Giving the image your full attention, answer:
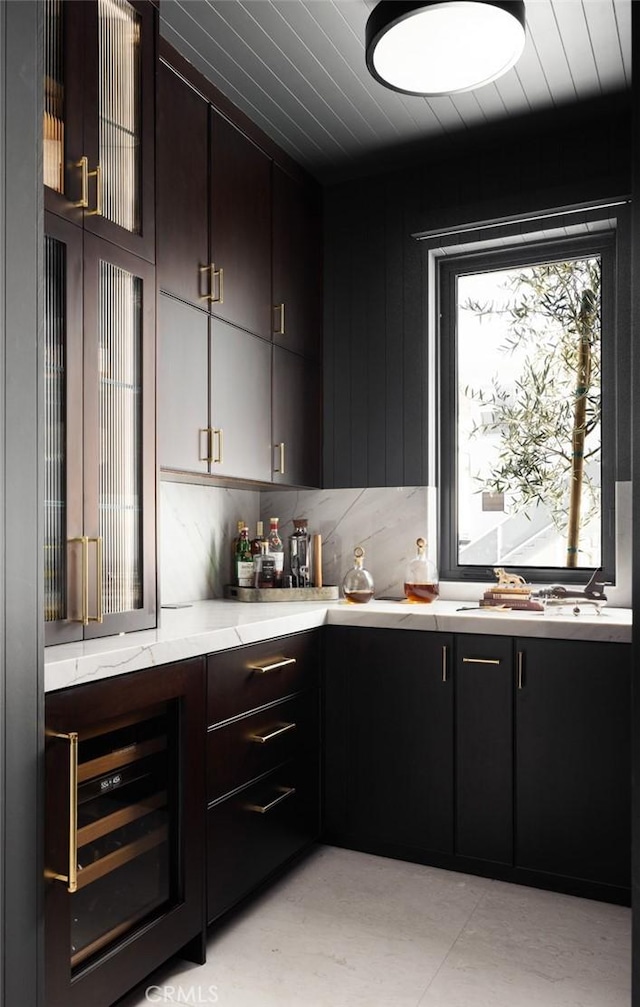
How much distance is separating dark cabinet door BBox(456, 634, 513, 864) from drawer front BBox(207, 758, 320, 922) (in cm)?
51

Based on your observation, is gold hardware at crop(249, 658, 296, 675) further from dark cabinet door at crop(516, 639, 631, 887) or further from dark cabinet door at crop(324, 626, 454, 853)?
dark cabinet door at crop(516, 639, 631, 887)

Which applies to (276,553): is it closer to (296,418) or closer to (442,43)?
(296,418)

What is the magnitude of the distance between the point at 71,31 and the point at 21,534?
1.32 meters

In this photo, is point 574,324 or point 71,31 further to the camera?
point 574,324

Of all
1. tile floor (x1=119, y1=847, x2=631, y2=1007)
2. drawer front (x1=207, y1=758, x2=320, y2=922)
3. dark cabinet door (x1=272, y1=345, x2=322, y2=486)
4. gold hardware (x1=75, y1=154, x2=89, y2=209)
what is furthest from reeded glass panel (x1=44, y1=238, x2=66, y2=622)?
dark cabinet door (x1=272, y1=345, x2=322, y2=486)

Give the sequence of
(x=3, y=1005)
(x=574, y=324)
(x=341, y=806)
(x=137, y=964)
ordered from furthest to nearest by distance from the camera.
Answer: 1. (x=574, y=324)
2. (x=341, y=806)
3. (x=137, y=964)
4. (x=3, y=1005)

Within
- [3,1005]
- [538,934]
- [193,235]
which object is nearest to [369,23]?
[193,235]

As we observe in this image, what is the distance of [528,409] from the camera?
10.2 ft

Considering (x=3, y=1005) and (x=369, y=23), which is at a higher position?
Answer: (x=369, y=23)

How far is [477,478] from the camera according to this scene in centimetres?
321

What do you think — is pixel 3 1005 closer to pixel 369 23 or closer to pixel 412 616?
pixel 412 616

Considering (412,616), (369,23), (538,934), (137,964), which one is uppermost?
(369,23)

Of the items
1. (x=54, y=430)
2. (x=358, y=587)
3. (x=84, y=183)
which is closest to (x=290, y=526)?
(x=358, y=587)

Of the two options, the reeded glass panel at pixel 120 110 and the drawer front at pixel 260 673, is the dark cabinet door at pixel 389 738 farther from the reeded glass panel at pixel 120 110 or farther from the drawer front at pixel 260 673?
the reeded glass panel at pixel 120 110
